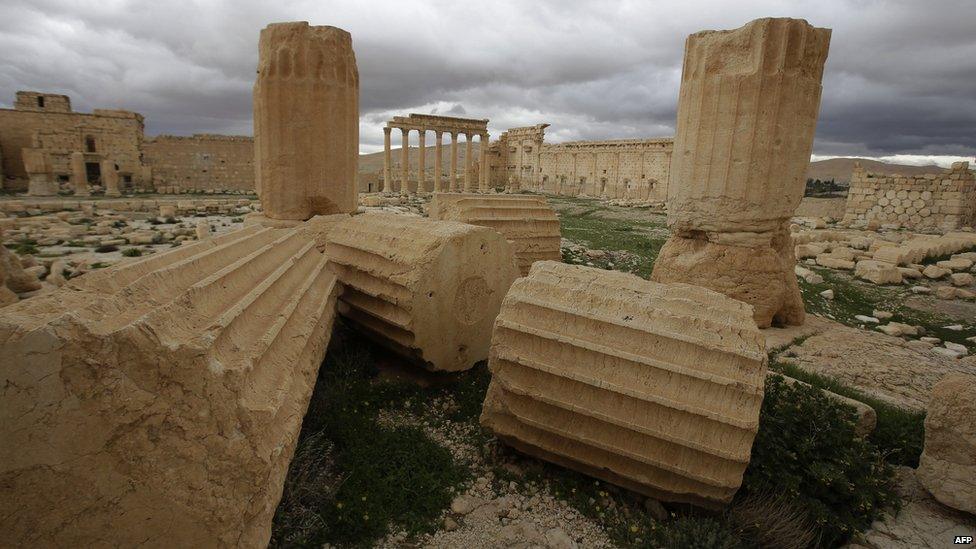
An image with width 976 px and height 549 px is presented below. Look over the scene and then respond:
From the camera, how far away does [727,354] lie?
2.49 meters

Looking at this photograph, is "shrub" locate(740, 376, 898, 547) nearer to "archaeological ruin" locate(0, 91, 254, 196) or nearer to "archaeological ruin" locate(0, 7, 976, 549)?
"archaeological ruin" locate(0, 7, 976, 549)

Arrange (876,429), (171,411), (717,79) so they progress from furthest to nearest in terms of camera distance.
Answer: (717,79) < (876,429) < (171,411)

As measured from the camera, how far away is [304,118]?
16.8 feet

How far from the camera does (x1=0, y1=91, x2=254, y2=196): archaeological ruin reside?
20.7 meters

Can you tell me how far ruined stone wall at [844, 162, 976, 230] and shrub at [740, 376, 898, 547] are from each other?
18889 millimetres

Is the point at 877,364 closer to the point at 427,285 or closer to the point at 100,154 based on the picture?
the point at 427,285

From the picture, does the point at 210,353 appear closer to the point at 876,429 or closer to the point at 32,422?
the point at 32,422

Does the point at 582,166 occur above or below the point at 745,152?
above

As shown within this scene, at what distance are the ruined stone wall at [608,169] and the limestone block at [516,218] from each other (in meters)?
21.6

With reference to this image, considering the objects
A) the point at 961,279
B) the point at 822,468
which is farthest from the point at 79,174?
the point at 961,279

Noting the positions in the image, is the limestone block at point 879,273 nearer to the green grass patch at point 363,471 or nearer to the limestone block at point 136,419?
the green grass patch at point 363,471

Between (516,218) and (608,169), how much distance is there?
26584 millimetres

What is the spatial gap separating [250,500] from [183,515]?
20 centimetres

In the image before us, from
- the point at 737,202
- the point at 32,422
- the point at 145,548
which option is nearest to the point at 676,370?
the point at 145,548
